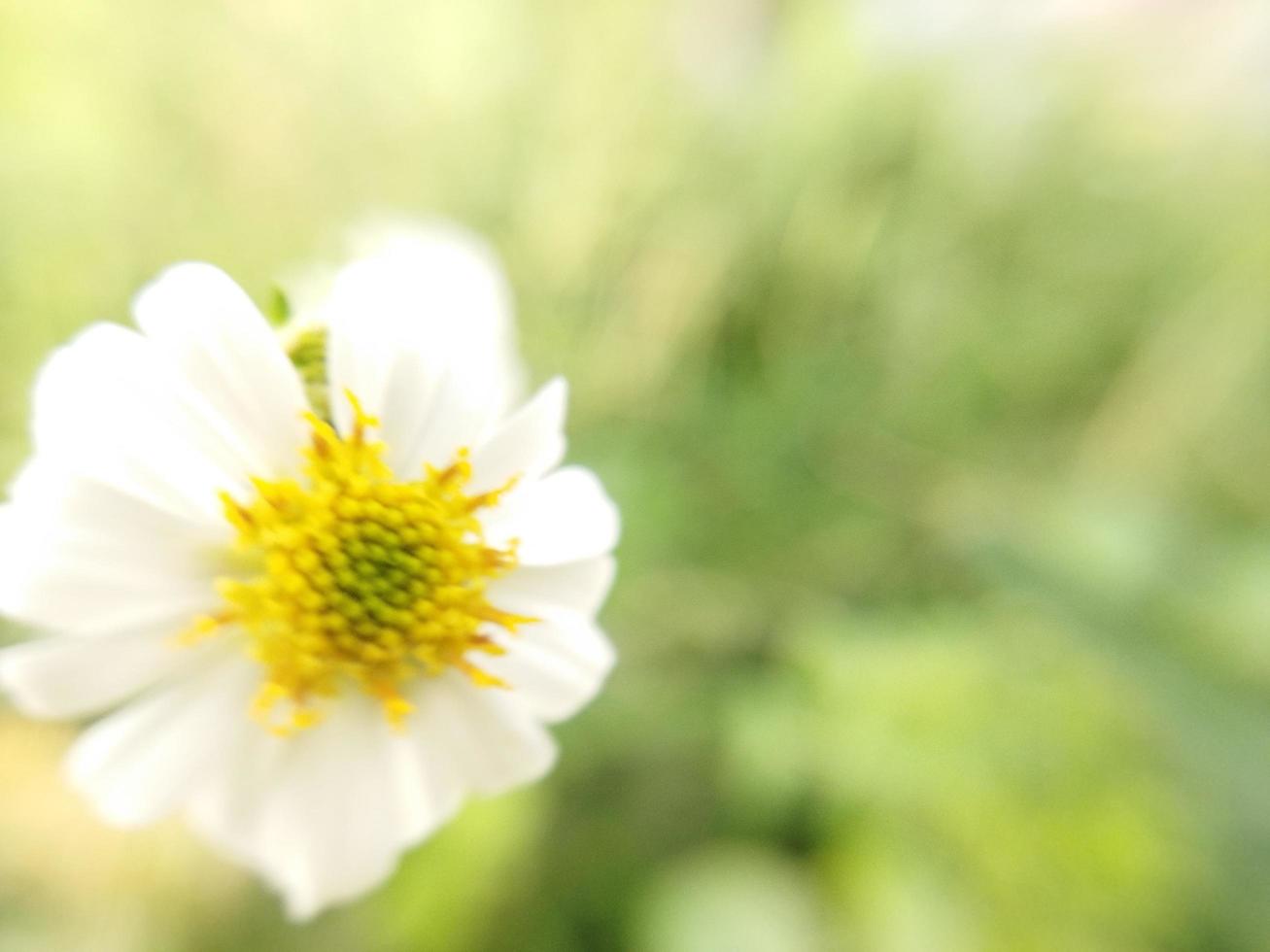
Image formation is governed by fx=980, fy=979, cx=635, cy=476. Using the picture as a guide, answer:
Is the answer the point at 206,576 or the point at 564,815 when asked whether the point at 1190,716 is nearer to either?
the point at 564,815

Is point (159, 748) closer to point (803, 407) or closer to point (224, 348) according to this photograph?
point (224, 348)

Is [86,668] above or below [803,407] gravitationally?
above

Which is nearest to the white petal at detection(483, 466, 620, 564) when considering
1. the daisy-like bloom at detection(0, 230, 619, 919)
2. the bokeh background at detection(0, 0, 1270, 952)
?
the daisy-like bloom at detection(0, 230, 619, 919)

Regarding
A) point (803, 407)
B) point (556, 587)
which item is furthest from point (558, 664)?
point (803, 407)

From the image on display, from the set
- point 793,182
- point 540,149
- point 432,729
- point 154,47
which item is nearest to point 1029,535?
point 793,182

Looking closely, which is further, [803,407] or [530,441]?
[803,407]

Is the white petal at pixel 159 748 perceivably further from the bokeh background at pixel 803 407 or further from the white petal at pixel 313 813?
the bokeh background at pixel 803 407

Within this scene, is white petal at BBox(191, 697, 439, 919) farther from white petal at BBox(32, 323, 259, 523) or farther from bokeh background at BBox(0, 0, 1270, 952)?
bokeh background at BBox(0, 0, 1270, 952)
